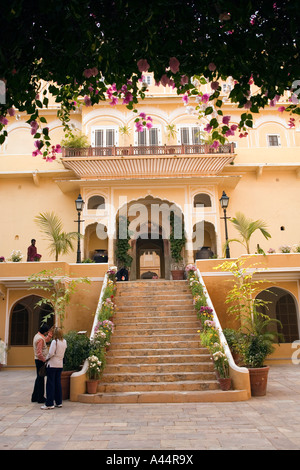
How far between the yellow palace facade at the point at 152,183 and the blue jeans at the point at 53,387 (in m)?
9.58

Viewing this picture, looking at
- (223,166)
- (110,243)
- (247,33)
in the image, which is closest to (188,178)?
(223,166)

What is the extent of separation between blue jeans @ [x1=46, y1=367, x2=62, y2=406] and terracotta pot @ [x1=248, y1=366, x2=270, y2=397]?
3.85 m

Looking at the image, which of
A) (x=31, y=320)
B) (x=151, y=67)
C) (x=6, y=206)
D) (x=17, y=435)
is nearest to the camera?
(x=151, y=67)

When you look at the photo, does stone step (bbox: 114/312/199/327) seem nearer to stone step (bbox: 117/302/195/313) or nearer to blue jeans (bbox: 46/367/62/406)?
stone step (bbox: 117/302/195/313)

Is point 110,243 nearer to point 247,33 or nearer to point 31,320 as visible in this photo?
point 31,320

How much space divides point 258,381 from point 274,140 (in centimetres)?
1475

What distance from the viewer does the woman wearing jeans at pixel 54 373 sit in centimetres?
701

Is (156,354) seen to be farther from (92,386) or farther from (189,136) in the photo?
(189,136)

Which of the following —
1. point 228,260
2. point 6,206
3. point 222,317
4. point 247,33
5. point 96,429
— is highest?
point 6,206

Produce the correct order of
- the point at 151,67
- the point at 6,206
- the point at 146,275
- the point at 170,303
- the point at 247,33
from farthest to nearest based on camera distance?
the point at 146,275 → the point at 6,206 → the point at 170,303 → the point at 151,67 → the point at 247,33

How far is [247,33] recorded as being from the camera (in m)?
3.87

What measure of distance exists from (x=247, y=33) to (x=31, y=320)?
12.8m

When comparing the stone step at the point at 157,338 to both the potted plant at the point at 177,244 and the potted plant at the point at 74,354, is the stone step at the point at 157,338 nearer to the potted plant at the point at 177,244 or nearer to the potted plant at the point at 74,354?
the potted plant at the point at 74,354

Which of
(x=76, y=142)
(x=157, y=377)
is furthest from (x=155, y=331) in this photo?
(x=76, y=142)
